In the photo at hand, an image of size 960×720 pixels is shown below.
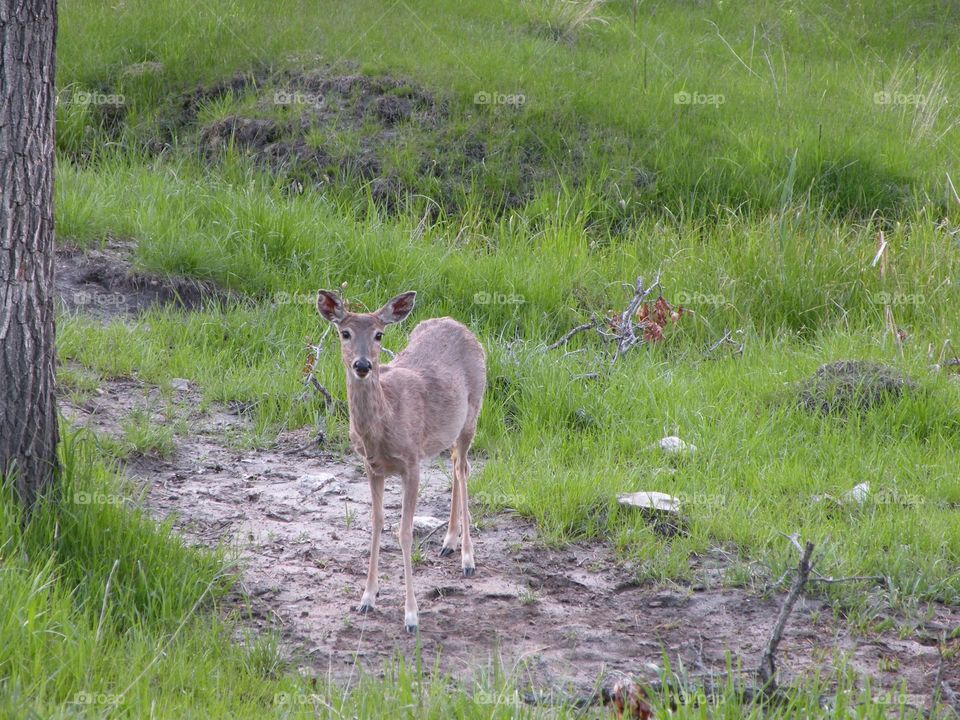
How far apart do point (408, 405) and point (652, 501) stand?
5.46ft

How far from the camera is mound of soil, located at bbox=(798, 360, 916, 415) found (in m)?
7.50

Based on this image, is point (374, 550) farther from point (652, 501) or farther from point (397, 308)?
point (652, 501)

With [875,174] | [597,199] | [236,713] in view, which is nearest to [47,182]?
[236,713]

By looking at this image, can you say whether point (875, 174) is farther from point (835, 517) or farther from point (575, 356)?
point (835, 517)

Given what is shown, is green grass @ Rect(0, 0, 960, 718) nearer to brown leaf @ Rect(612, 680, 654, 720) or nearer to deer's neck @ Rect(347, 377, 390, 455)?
brown leaf @ Rect(612, 680, 654, 720)

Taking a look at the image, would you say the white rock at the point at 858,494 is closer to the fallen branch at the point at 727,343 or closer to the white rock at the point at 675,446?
the white rock at the point at 675,446

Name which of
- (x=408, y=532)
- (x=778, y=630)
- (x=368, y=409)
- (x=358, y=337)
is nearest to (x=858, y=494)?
(x=778, y=630)

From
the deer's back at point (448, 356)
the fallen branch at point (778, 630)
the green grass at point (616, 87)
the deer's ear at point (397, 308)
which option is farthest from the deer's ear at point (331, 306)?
the green grass at point (616, 87)

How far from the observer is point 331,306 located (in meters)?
5.42

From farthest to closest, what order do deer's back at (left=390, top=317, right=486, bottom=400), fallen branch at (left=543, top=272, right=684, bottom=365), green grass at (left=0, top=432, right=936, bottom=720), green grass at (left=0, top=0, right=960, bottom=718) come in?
1. fallen branch at (left=543, top=272, right=684, bottom=365)
2. deer's back at (left=390, top=317, right=486, bottom=400)
3. green grass at (left=0, top=0, right=960, bottom=718)
4. green grass at (left=0, top=432, right=936, bottom=720)

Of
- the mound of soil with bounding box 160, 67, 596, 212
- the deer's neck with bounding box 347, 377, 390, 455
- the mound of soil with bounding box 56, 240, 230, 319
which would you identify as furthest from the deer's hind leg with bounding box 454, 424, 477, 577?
the mound of soil with bounding box 160, 67, 596, 212

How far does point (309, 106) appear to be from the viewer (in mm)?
11523

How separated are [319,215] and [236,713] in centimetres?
603

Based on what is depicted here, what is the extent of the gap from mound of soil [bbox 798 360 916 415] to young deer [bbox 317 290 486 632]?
2632 millimetres
